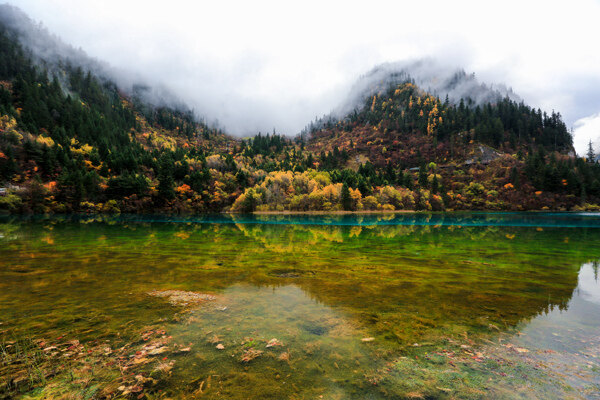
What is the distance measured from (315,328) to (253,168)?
395 ft

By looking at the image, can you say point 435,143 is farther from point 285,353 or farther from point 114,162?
point 285,353

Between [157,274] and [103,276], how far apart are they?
2053 mm

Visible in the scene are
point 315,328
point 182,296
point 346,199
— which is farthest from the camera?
point 346,199

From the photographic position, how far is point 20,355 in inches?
189

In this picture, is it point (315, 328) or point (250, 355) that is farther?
point (315, 328)

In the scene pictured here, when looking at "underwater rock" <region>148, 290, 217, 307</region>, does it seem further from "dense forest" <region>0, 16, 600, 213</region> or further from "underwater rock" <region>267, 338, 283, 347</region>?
"dense forest" <region>0, 16, 600, 213</region>

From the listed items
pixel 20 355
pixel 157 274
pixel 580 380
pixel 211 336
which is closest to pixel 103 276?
pixel 157 274

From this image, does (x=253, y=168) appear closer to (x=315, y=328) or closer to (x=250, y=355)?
(x=315, y=328)

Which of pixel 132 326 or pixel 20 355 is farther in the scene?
pixel 132 326

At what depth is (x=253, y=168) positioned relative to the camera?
123125 millimetres

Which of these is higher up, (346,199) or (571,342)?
(346,199)

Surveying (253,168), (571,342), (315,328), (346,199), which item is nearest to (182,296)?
(315,328)

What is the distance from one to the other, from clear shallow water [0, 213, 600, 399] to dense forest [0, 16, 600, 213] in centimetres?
7503

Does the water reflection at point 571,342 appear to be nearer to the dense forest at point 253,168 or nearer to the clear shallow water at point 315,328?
the clear shallow water at point 315,328
